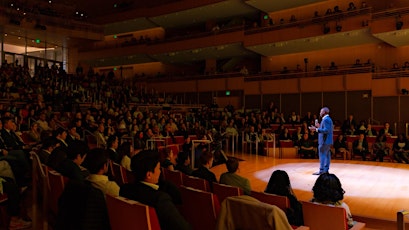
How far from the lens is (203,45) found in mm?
19844

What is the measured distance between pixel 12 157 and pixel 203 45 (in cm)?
1599

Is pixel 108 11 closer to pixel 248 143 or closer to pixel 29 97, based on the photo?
pixel 29 97

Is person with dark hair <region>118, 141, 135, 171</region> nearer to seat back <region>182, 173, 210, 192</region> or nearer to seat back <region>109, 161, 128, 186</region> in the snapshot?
seat back <region>109, 161, 128, 186</region>

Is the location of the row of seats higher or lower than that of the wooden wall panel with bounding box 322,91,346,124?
lower

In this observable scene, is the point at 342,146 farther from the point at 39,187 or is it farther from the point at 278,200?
the point at 39,187

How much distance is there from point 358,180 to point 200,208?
224 inches

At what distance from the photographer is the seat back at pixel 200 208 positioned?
9.00 feet

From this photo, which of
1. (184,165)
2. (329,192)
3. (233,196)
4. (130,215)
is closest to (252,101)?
(184,165)

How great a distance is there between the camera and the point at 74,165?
11.6ft

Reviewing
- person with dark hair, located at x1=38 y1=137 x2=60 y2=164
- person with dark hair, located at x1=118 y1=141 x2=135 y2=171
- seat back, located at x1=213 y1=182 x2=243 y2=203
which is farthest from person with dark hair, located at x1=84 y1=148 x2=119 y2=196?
person with dark hair, located at x1=38 y1=137 x2=60 y2=164

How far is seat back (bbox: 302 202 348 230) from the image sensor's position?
8.48 ft

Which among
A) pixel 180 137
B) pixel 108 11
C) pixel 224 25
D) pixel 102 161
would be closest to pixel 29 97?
pixel 180 137

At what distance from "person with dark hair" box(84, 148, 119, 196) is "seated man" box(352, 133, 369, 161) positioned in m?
9.85

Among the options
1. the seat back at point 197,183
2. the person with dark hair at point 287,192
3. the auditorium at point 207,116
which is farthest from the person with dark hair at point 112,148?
the person with dark hair at point 287,192
